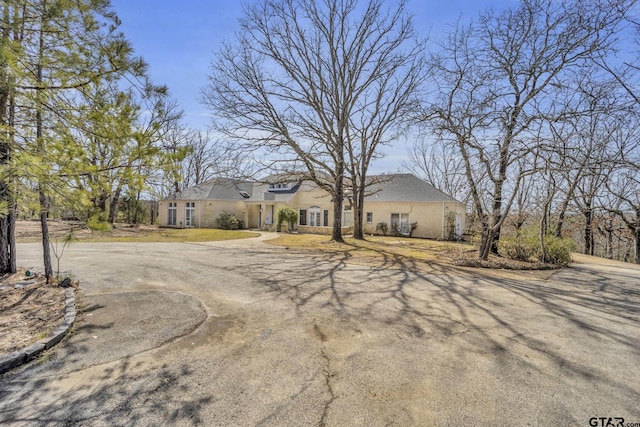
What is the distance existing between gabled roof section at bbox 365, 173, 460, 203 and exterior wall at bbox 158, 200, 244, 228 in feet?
41.0

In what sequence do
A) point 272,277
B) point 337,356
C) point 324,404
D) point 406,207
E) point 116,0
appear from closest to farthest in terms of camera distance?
point 324,404
point 337,356
point 116,0
point 272,277
point 406,207

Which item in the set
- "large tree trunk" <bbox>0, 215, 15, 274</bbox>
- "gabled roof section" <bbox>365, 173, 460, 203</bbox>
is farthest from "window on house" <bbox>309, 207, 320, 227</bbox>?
"large tree trunk" <bbox>0, 215, 15, 274</bbox>

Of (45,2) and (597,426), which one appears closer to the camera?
(597,426)

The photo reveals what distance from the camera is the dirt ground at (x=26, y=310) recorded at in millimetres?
4383

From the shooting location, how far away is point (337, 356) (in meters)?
4.14

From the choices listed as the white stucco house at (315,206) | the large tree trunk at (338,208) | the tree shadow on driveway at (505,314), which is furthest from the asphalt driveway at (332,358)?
the white stucco house at (315,206)

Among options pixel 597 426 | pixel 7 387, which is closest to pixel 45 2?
pixel 7 387

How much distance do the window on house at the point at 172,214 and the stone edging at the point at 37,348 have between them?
2638 centimetres

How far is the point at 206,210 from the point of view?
28.5 meters

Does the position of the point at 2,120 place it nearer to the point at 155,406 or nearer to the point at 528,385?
the point at 155,406

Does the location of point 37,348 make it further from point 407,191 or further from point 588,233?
point 588,233

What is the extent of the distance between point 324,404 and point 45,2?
6.70m

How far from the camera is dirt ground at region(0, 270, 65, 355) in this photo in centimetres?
438

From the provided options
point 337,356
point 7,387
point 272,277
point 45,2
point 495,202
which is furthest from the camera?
point 495,202
